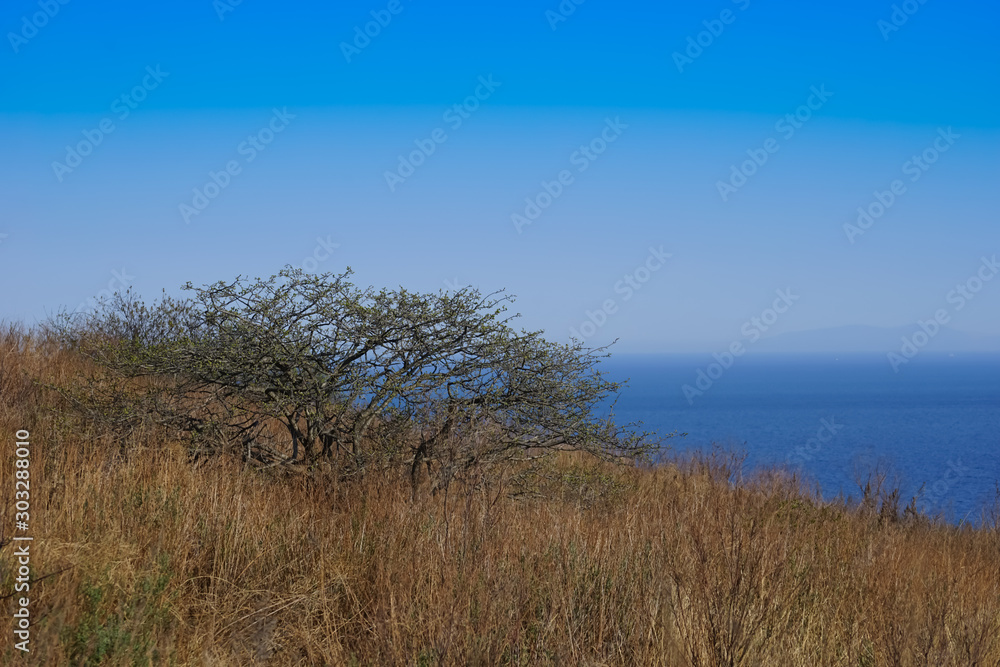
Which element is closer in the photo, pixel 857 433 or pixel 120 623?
pixel 120 623

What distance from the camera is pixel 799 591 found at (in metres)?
5.02

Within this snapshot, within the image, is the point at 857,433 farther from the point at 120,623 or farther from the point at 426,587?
the point at 120,623

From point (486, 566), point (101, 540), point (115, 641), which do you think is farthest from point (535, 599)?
point (101, 540)

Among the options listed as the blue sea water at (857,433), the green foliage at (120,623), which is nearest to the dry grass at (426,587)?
the green foliage at (120,623)

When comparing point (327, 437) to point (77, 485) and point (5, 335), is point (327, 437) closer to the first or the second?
point (77, 485)

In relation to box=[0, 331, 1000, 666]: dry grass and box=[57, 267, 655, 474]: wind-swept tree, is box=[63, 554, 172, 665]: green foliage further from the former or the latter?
box=[57, 267, 655, 474]: wind-swept tree

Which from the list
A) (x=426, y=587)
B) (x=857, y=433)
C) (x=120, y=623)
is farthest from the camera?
(x=857, y=433)

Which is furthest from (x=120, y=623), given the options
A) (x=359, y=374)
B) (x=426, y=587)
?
(x=359, y=374)

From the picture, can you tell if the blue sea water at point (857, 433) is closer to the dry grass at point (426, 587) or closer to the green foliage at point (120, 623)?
the dry grass at point (426, 587)

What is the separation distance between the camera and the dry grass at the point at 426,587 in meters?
3.78

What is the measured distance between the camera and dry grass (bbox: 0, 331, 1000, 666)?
3.78 meters

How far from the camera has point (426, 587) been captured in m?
4.34

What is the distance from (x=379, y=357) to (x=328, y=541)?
3455 millimetres

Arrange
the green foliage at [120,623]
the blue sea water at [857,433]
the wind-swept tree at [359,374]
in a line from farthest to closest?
the blue sea water at [857,433] < the wind-swept tree at [359,374] < the green foliage at [120,623]
